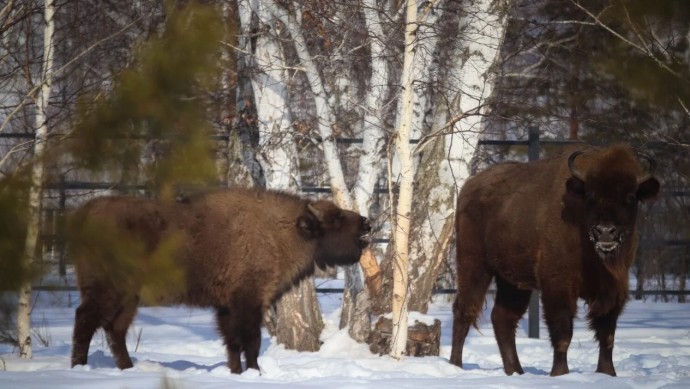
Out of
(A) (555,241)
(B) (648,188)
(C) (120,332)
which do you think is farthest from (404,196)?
(C) (120,332)

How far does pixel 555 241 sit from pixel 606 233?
0.63 meters

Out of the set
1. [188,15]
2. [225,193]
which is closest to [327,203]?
[225,193]

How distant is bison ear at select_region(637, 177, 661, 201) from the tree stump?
8.68 feet

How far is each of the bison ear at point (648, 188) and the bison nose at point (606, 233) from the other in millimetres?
474

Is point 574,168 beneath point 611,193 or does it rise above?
above

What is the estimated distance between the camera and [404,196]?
845 centimetres

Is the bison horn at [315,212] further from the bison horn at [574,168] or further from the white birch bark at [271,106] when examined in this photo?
the bison horn at [574,168]

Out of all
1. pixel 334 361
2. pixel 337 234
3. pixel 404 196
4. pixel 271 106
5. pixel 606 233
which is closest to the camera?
pixel 606 233

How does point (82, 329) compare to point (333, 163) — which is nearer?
point (82, 329)

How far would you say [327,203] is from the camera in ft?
31.4

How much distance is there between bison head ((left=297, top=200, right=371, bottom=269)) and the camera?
9484 mm

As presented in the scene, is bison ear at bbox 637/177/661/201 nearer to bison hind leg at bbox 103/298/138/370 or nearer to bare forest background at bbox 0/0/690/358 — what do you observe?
bare forest background at bbox 0/0/690/358

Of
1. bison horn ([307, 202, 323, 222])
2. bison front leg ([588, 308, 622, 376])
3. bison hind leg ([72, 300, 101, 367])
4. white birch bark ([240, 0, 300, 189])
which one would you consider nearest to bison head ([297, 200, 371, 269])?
bison horn ([307, 202, 323, 222])

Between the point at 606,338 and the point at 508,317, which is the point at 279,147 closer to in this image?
the point at 508,317
